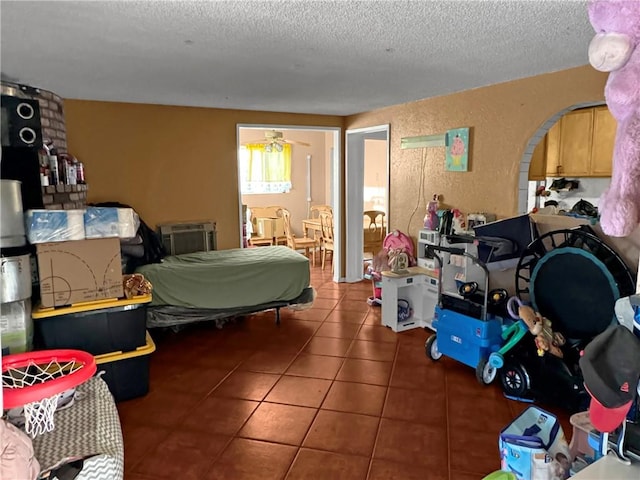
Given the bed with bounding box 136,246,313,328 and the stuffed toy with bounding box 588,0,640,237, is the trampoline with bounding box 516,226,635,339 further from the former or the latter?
the bed with bounding box 136,246,313,328

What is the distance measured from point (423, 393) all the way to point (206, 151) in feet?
11.2

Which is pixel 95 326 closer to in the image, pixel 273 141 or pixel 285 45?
pixel 285 45

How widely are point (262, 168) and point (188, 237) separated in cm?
324

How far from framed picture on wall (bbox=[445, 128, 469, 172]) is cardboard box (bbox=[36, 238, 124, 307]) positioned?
2.87 m

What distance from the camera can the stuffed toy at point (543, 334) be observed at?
8.56ft

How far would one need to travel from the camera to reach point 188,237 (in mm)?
4879

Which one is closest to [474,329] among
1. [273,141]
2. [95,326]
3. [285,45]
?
[285,45]

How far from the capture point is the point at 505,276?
11.1 ft

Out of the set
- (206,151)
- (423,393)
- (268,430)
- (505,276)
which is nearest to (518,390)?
(423,393)

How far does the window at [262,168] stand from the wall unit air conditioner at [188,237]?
9.62 feet

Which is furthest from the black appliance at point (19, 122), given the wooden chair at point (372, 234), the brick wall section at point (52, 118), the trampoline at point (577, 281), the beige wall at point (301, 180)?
the beige wall at point (301, 180)

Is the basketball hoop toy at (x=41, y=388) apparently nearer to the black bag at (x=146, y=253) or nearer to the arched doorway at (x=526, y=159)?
the black bag at (x=146, y=253)

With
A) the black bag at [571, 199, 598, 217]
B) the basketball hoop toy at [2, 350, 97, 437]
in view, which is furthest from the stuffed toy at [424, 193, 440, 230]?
the basketball hoop toy at [2, 350, 97, 437]

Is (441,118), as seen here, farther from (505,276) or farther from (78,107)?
(78,107)
